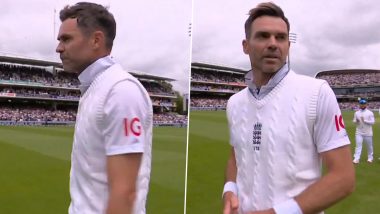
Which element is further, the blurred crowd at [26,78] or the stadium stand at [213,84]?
the blurred crowd at [26,78]

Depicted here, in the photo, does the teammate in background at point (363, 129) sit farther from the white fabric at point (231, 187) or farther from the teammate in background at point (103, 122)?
the teammate in background at point (103, 122)

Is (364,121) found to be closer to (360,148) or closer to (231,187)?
(360,148)

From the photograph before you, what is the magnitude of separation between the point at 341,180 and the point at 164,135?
10.9m

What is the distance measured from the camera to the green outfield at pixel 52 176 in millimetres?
5959

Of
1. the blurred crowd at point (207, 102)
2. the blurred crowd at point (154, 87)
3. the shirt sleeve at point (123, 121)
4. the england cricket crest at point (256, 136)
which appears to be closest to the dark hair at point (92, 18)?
the shirt sleeve at point (123, 121)

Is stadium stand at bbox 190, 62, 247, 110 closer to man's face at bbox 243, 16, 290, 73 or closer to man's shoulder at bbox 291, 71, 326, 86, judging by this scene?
man's face at bbox 243, 16, 290, 73

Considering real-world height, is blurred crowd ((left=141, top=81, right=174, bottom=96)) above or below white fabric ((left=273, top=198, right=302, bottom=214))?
above

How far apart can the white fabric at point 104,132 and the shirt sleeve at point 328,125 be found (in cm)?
50

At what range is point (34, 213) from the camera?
5.84 meters

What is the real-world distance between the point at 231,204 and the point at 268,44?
521 mm

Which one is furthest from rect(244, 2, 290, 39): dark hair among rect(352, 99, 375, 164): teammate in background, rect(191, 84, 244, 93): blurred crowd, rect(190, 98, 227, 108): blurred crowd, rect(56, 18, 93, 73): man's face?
rect(352, 99, 375, 164): teammate in background

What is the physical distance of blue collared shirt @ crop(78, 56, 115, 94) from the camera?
125cm

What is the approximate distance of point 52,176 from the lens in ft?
27.5

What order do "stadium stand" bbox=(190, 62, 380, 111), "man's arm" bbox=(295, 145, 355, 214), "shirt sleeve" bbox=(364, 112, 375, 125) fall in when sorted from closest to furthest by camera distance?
"man's arm" bbox=(295, 145, 355, 214) → "stadium stand" bbox=(190, 62, 380, 111) → "shirt sleeve" bbox=(364, 112, 375, 125)
